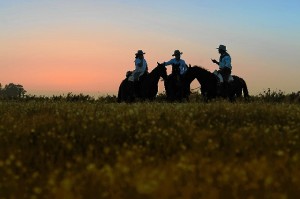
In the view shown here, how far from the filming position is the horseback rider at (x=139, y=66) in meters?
29.8

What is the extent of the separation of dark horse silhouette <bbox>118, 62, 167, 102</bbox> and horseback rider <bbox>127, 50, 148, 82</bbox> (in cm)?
36

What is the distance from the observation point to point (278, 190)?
695 cm

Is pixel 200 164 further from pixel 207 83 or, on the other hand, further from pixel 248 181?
pixel 207 83

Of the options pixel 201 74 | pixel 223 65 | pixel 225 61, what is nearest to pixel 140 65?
pixel 201 74

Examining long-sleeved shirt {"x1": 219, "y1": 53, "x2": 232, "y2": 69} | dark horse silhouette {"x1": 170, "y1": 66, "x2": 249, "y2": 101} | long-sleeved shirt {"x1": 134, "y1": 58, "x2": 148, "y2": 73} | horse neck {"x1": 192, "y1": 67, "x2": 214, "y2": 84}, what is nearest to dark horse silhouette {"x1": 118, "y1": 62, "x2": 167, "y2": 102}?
long-sleeved shirt {"x1": 134, "y1": 58, "x2": 148, "y2": 73}

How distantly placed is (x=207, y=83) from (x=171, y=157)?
1881cm

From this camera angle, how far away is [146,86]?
95.2 ft

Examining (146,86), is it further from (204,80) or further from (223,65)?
(223,65)

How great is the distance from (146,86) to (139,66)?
59.7 inches

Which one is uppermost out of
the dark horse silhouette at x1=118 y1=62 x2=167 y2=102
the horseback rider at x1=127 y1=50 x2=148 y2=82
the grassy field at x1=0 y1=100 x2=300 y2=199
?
the horseback rider at x1=127 y1=50 x2=148 y2=82

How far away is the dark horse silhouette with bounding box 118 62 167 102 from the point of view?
94.1ft

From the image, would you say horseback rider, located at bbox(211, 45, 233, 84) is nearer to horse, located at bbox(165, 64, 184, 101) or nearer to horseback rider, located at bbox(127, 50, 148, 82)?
horse, located at bbox(165, 64, 184, 101)

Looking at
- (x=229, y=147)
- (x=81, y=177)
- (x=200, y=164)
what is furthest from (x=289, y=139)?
(x=81, y=177)

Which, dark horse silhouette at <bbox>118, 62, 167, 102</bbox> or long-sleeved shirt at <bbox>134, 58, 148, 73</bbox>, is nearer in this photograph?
dark horse silhouette at <bbox>118, 62, 167, 102</bbox>
